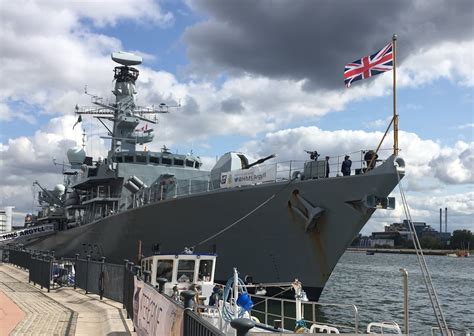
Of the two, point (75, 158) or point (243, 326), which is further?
point (75, 158)

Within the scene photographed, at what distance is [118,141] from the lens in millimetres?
35281

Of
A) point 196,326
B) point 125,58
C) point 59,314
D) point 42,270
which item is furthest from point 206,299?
point 125,58

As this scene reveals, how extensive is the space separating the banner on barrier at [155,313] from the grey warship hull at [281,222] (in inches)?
359

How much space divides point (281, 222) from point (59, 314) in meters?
8.23

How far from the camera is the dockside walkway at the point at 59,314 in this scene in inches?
427

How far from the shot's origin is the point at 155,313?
7.12 m

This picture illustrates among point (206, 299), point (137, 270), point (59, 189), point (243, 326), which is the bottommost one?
point (206, 299)

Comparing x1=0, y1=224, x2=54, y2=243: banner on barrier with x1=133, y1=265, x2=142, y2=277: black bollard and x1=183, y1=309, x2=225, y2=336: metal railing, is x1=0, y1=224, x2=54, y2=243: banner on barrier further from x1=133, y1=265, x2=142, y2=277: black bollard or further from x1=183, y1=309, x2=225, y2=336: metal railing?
x1=183, y1=309, x2=225, y2=336: metal railing

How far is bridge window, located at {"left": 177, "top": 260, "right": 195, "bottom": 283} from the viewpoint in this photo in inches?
561

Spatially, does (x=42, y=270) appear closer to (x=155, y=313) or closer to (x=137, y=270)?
(x=137, y=270)

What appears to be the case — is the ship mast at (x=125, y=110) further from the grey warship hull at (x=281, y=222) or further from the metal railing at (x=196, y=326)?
the metal railing at (x=196, y=326)

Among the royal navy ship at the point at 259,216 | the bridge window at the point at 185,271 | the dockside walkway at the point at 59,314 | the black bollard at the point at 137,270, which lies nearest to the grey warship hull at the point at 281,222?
the royal navy ship at the point at 259,216

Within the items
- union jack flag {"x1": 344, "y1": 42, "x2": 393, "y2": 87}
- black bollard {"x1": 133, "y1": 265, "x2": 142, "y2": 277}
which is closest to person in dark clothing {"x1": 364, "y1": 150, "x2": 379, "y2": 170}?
union jack flag {"x1": 344, "y1": 42, "x2": 393, "y2": 87}

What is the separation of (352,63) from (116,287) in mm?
9717
